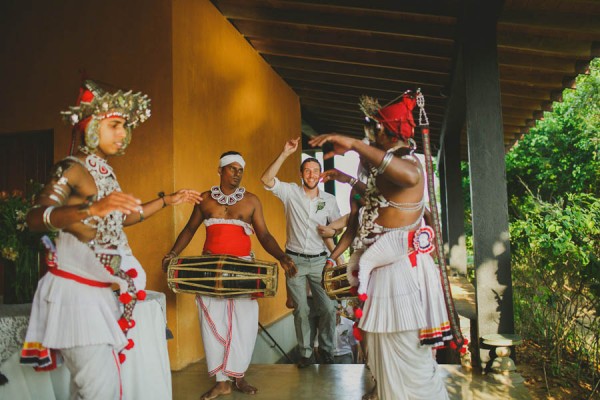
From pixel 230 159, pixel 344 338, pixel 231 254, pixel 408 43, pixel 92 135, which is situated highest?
pixel 408 43

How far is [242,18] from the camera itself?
649 centimetres

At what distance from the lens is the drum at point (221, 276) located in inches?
150

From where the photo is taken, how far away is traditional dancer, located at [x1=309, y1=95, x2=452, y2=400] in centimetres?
296

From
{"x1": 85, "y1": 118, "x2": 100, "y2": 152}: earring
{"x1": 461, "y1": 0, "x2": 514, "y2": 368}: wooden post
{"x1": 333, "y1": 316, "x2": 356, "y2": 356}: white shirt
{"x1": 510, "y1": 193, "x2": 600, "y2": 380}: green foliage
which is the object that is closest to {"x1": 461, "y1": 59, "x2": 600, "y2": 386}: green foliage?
{"x1": 510, "y1": 193, "x2": 600, "y2": 380}: green foliage

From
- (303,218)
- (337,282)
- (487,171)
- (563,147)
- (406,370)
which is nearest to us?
(406,370)

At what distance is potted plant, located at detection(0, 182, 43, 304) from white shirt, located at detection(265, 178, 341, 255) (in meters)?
2.74

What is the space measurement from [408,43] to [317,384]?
4229 mm

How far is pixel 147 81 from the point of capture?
16.8ft

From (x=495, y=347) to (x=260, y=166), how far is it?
4.71 metres

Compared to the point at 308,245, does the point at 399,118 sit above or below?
above

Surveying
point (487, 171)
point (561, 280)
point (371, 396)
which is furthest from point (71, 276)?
point (561, 280)

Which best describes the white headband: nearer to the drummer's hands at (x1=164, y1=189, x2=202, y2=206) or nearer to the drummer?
the drummer

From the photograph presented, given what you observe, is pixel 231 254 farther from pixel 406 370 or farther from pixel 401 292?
pixel 406 370

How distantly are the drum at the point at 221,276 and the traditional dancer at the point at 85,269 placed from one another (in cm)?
115
